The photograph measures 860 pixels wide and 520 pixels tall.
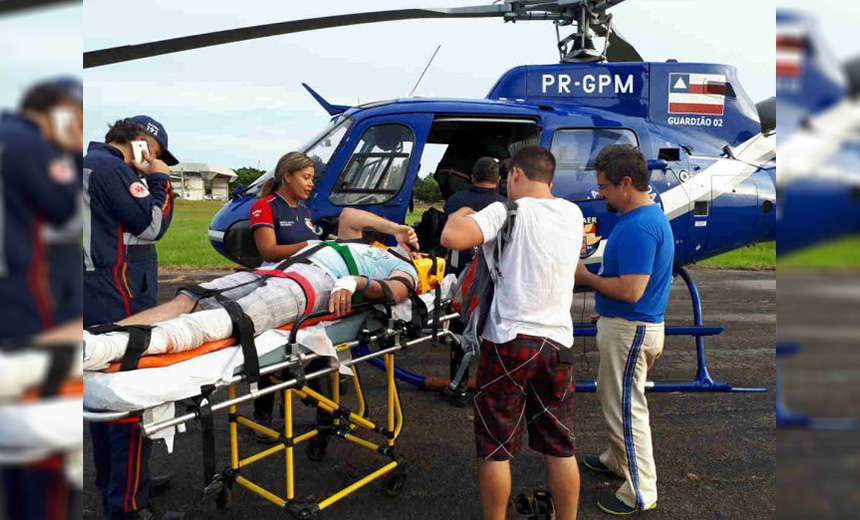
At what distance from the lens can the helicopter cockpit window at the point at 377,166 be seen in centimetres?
524

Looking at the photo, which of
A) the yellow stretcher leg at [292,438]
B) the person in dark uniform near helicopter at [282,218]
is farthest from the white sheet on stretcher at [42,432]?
the person in dark uniform near helicopter at [282,218]

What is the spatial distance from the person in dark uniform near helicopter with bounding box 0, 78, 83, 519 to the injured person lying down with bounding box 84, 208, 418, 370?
1.92 meters

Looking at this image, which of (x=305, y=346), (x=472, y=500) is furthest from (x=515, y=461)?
(x=305, y=346)

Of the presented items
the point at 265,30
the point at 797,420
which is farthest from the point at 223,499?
the point at 797,420

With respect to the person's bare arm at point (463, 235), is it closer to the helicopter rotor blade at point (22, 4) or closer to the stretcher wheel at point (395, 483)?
the stretcher wheel at point (395, 483)

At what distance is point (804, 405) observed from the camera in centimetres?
52

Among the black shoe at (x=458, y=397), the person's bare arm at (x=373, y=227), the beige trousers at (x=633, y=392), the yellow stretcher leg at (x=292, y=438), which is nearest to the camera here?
the yellow stretcher leg at (x=292, y=438)

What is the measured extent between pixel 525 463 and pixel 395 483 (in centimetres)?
89

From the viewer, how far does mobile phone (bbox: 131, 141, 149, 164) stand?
10.5 feet

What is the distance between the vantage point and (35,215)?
0.48 m

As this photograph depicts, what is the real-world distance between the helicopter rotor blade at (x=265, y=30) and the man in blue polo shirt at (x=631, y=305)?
193 cm

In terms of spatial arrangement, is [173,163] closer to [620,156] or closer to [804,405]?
[620,156]

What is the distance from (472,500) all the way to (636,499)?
2.85ft

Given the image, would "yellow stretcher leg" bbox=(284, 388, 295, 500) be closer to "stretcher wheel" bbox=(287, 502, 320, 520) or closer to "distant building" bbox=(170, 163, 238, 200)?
"stretcher wheel" bbox=(287, 502, 320, 520)
